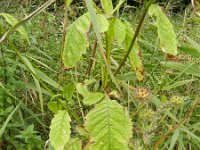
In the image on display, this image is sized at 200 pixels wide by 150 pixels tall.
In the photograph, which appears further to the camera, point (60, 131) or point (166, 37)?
point (60, 131)

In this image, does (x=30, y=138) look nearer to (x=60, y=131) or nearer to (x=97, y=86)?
(x=97, y=86)

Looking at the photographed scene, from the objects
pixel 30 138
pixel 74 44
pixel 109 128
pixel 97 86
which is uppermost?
pixel 74 44

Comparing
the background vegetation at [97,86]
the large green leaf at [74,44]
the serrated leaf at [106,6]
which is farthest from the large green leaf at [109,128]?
the serrated leaf at [106,6]

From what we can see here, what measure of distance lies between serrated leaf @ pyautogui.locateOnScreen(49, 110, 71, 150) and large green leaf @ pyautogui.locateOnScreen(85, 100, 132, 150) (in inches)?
3.5

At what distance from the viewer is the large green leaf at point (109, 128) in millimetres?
919

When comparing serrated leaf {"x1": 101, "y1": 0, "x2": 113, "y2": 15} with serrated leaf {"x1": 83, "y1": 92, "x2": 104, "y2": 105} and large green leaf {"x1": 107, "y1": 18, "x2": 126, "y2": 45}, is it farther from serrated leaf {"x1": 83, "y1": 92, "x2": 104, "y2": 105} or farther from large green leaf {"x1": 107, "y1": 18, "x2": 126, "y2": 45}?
serrated leaf {"x1": 83, "y1": 92, "x2": 104, "y2": 105}

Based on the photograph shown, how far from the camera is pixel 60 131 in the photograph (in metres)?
1.04

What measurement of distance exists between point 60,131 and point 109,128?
149 mm

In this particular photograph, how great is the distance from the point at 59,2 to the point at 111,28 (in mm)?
2348

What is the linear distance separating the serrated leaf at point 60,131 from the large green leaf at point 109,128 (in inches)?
3.5

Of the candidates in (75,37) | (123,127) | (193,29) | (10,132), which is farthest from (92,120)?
(193,29)

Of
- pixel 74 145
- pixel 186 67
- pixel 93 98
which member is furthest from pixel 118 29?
pixel 186 67

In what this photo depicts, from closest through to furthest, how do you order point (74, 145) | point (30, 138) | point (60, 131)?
point (60, 131) < point (74, 145) < point (30, 138)

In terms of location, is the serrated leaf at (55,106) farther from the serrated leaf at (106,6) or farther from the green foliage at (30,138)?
the green foliage at (30,138)
